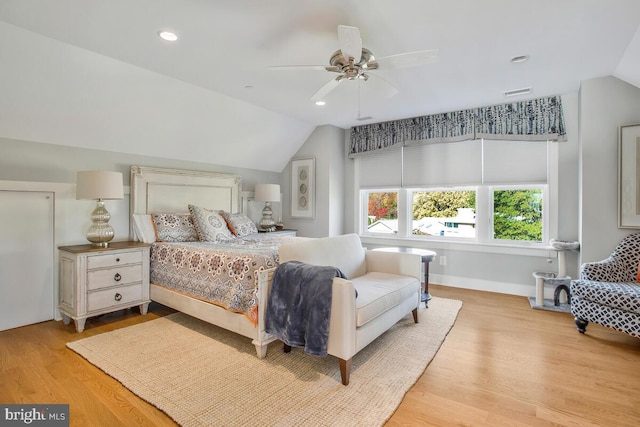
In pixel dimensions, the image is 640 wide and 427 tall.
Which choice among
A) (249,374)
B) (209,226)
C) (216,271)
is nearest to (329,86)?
(216,271)

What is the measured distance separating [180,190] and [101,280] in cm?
158

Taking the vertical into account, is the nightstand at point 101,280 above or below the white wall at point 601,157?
below

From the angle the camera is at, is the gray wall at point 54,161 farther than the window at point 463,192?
No

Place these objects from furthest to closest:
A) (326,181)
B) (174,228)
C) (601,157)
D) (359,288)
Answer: (326,181), (174,228), (601,157), (359,288)

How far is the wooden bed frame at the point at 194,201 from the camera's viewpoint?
251cm

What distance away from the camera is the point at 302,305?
89.0 inches

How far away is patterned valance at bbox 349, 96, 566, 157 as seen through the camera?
397 centimetres

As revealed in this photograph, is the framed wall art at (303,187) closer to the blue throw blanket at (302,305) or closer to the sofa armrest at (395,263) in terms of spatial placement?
the sofa armrest at (395,263)

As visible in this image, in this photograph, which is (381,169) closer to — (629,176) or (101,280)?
(629,176)

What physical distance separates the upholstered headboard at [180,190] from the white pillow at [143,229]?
0.17m

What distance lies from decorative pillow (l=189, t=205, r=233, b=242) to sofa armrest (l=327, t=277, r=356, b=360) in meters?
2.11

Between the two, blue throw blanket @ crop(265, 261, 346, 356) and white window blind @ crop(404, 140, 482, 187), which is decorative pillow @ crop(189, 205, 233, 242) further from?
white window blind @ crop(404, 140, 482, 187)

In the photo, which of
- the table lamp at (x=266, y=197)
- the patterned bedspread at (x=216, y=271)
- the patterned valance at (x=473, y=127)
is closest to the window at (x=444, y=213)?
the patterned valance at (x=473, y=127)

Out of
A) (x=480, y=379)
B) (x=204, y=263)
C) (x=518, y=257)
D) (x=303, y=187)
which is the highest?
(x=303, y=187)
